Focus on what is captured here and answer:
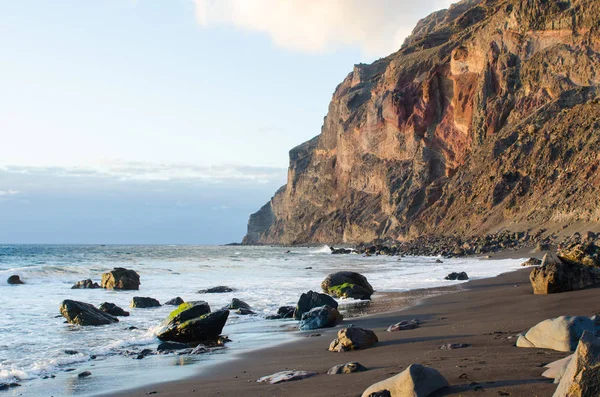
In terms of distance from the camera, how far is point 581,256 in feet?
47.8

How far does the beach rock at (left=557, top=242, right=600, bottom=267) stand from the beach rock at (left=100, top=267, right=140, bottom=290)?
16.5 metres

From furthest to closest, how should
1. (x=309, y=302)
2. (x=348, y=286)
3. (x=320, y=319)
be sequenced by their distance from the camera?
(x=348, y=286)
(x=309, y=302)
(x=320, y=319)

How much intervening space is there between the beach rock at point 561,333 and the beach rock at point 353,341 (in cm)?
270

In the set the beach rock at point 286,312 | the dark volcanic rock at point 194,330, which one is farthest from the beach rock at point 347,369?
the beach rock at point 286,312

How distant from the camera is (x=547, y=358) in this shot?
6.55 metres

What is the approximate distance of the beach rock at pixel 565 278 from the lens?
1382cm

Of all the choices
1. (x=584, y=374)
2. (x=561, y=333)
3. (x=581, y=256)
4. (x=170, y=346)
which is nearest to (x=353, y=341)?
(x=561, y=333)

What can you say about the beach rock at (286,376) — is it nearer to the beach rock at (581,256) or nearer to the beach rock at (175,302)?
the beach rock at (581,256)

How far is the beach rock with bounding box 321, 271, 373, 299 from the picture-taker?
1856 cm

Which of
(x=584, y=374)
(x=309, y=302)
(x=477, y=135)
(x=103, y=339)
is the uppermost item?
(x=477, y=135)

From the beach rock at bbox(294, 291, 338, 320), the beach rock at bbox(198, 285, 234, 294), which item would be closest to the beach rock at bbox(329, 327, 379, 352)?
the beach rock at bbox(294, 291, 338, 320)

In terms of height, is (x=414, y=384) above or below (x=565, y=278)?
below

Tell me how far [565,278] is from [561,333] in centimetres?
758

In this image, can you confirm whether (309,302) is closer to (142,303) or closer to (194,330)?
(194,330)
